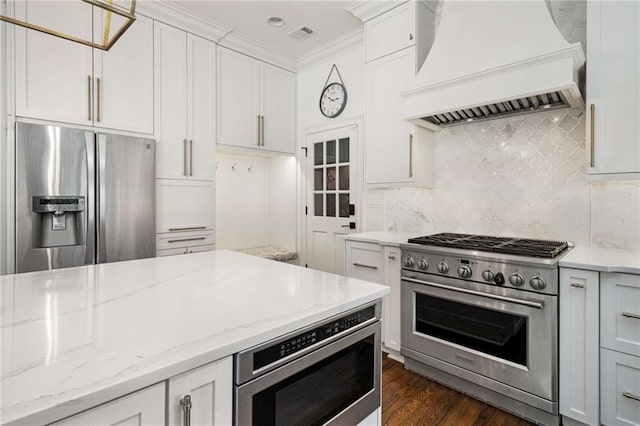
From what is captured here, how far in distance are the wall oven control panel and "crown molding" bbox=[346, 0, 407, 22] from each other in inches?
107

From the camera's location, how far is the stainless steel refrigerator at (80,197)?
2.26 metres

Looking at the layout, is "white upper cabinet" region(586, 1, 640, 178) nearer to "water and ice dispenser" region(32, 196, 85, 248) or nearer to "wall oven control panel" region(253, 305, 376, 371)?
"wall oven control panel" region(253, 305, 376, 371)

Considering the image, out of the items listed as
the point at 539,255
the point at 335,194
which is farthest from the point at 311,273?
the point at 335,194

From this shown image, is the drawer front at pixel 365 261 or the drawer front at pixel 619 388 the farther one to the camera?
the drawer front at pixel 365 261

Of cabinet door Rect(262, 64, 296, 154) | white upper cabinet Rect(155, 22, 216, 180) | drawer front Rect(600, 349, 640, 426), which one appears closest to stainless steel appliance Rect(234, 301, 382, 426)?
drawer front Rect(600, 349, 640, 426)

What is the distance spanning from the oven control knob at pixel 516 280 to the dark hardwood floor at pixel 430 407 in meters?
0.81

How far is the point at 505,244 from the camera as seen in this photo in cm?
215

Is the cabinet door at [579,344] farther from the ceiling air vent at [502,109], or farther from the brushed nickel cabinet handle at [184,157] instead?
the brushed nickel cabinet handle at [184,157]

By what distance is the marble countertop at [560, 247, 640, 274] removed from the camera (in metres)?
1.59

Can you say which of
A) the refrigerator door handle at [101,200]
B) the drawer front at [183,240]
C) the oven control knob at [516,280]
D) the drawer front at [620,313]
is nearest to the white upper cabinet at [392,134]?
the oven control knob at [516,280]

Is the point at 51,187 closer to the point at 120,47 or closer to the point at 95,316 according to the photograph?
the point at 120,47

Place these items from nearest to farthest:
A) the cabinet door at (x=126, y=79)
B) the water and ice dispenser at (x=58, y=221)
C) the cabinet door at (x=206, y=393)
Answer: the cabinet door at (x=206, y=393) < the water and ice dispenser at (x=58, y=221) < the cabinet door at (x=126, y=79)

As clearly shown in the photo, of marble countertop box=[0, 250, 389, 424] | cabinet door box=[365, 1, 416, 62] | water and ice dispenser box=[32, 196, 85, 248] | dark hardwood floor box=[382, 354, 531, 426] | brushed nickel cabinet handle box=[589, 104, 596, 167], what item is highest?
cabinet door box=[365, 1, 416, 62]

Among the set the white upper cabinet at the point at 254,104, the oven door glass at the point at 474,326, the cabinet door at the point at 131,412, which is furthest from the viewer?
the white upper cabinet at the point at 254,104
